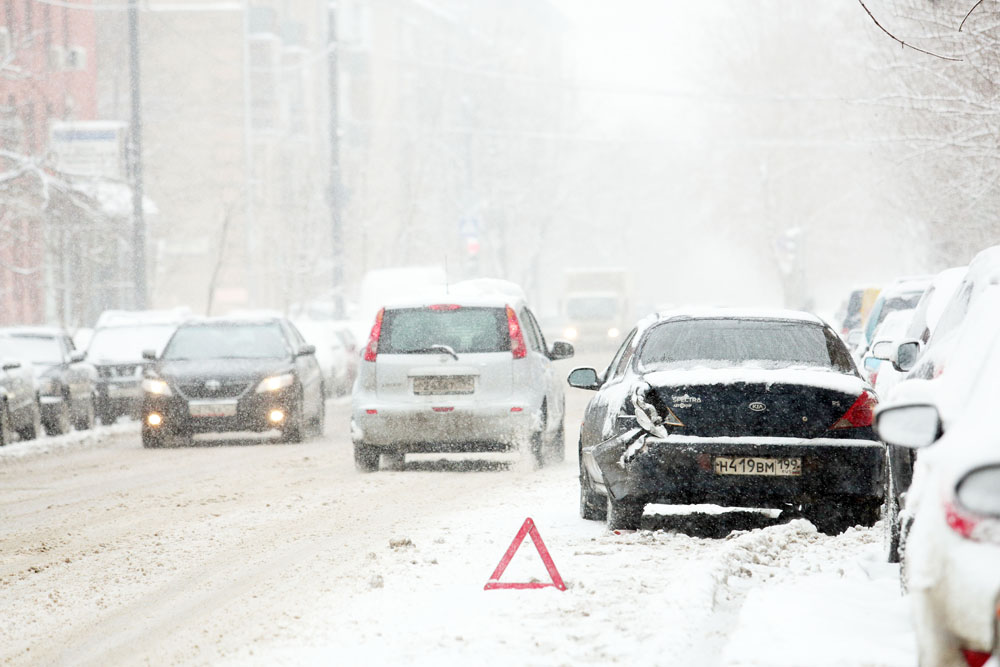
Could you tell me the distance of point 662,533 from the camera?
10578 millimetres

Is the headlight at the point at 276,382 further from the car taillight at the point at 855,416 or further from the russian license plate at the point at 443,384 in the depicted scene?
the car taillight at the point at 855,416

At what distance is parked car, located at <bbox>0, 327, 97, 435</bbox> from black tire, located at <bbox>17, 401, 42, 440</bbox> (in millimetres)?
331

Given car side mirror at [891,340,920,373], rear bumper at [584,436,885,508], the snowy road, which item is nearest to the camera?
the snowy road

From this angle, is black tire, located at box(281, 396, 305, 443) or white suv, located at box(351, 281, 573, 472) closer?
white suv, located at box(351, 281, 573, 472)

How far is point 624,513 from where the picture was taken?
1056cm

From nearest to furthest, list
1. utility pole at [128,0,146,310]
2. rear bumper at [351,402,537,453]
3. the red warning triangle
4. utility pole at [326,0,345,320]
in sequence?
the red warning triangle → rear bumper at [351,402,537,453] → utility pole at [128,0,146,310] → utility pole at [326,0,345,320]

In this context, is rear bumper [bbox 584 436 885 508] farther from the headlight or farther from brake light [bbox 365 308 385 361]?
the headlight

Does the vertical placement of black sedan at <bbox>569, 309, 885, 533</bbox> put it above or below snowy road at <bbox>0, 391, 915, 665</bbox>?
above

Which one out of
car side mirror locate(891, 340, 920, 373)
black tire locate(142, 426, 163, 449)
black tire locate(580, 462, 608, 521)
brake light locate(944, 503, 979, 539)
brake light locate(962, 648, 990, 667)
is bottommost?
black tire locate(142, 426, 163, 449)

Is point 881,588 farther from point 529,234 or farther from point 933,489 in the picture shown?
point 529,234

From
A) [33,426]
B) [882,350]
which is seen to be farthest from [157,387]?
[882,350]

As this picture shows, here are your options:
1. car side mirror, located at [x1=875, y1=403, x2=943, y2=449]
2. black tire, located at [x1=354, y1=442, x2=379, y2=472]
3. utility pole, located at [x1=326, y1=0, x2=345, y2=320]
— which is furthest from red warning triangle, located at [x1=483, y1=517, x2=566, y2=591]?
utility pole, located at [x1=326, y1=0, x2=345, y2=320]

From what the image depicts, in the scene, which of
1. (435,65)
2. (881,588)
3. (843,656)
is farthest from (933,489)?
(435,65)

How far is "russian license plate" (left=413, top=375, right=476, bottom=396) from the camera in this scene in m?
15.9
